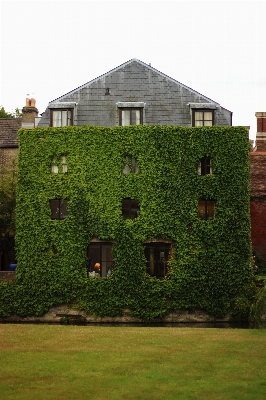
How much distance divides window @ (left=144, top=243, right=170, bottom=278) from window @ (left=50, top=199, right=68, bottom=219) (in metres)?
4.63

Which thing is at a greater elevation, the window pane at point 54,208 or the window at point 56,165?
the window at point 56,165

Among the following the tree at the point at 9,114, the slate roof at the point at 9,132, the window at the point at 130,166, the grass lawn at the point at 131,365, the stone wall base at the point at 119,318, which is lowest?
the stone wall base at the point at 119,318

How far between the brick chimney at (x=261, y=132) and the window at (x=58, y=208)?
18257 millimetres

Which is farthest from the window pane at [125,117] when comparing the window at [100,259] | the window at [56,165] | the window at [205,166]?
the window at [100,259]

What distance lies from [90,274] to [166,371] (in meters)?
20.6

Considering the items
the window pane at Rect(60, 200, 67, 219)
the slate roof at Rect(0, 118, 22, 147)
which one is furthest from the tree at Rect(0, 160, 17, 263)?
the slate roof at Rect(0, 118, 22, 147)

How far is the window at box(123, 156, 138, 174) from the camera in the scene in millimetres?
36469

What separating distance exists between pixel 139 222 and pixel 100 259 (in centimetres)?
285

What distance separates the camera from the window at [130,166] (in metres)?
36.5

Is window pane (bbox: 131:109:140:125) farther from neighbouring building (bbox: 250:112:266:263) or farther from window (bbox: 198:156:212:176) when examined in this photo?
neighbouring building (bbox: 250:112:266:263)

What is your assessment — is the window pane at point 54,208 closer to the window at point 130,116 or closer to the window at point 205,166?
the window at point 130,116

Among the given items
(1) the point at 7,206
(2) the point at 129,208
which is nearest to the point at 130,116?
(2) the point at 129,208

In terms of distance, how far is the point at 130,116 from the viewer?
38.2 meters

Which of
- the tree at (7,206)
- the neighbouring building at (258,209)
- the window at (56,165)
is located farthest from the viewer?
the neighbouring building at (258,209)
